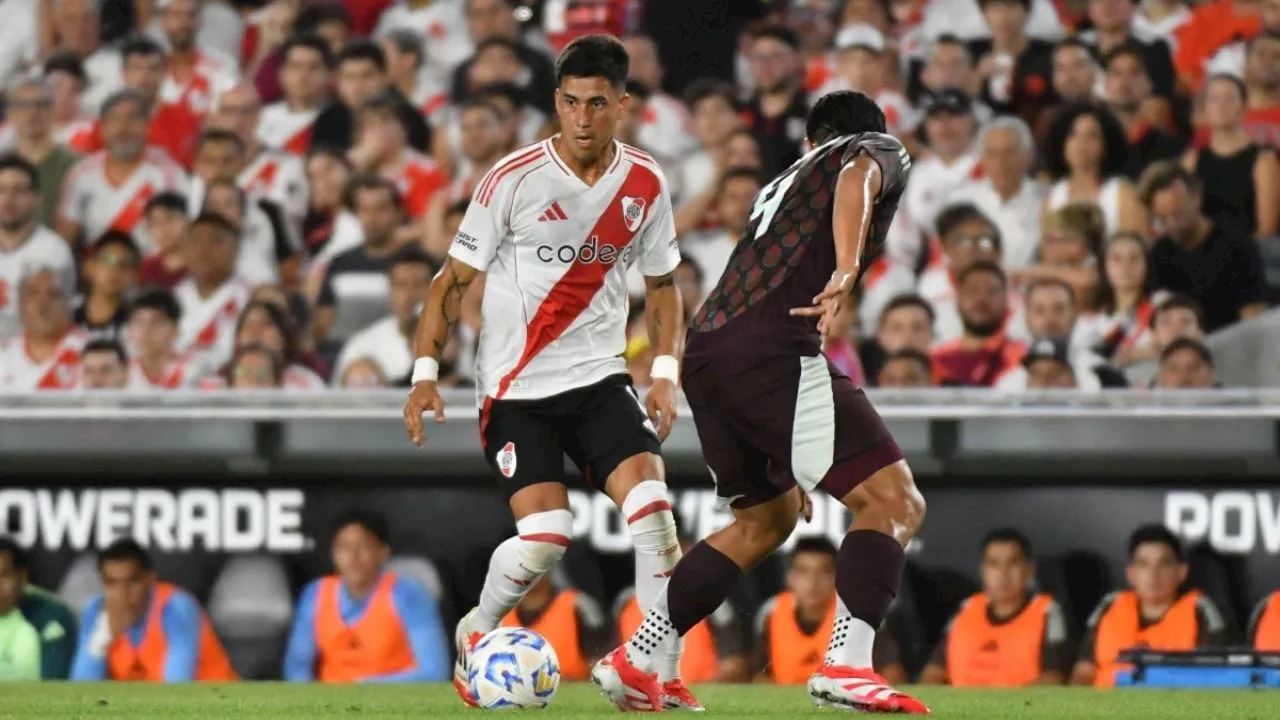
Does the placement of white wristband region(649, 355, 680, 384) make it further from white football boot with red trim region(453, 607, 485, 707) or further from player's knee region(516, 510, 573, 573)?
white football boot with red trim region(453, 607, 485, 707)

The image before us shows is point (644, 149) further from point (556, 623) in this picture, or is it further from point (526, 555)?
point (526, 555)

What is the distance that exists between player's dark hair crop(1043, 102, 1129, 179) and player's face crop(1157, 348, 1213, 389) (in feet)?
5.78

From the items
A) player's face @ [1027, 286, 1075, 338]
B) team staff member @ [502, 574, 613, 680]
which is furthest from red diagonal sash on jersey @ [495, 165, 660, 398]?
player's face @ [1027, 286, 1075, 338]

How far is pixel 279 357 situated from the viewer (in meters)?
10.7

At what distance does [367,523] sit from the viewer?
9.07 m

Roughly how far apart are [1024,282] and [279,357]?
3895 mm

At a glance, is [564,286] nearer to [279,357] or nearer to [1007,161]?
[279,357]

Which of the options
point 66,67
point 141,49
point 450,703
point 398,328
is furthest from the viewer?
point 66,67

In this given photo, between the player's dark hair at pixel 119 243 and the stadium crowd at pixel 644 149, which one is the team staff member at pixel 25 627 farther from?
the player's dark hair at pixel 119 243

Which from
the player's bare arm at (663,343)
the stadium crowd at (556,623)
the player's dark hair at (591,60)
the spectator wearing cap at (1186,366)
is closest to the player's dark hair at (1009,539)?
the stadium crowd at (556,623)

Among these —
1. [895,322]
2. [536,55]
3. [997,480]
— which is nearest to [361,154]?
[536,55]

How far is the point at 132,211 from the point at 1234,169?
6.35 meters

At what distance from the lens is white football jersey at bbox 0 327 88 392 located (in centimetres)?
1128

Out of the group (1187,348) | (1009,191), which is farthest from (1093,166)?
(1187,348)
